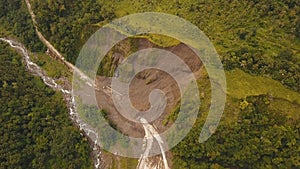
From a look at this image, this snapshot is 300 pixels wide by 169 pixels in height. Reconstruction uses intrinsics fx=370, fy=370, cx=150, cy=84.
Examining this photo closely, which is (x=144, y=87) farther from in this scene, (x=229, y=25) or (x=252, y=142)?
(x=252, y=142)

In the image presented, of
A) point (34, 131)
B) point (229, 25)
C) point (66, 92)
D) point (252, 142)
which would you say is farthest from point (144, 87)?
point (252, 142)

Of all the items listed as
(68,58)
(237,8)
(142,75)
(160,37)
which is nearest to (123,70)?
(142,75)

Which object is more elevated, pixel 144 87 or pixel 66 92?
pixel 144 87

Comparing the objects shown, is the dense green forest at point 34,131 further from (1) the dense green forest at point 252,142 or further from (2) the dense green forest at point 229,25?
(1) the dense green forest at point 252,142

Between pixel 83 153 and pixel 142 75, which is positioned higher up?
pixel 142 75

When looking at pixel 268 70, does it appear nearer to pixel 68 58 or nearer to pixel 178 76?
pixel 178 76
